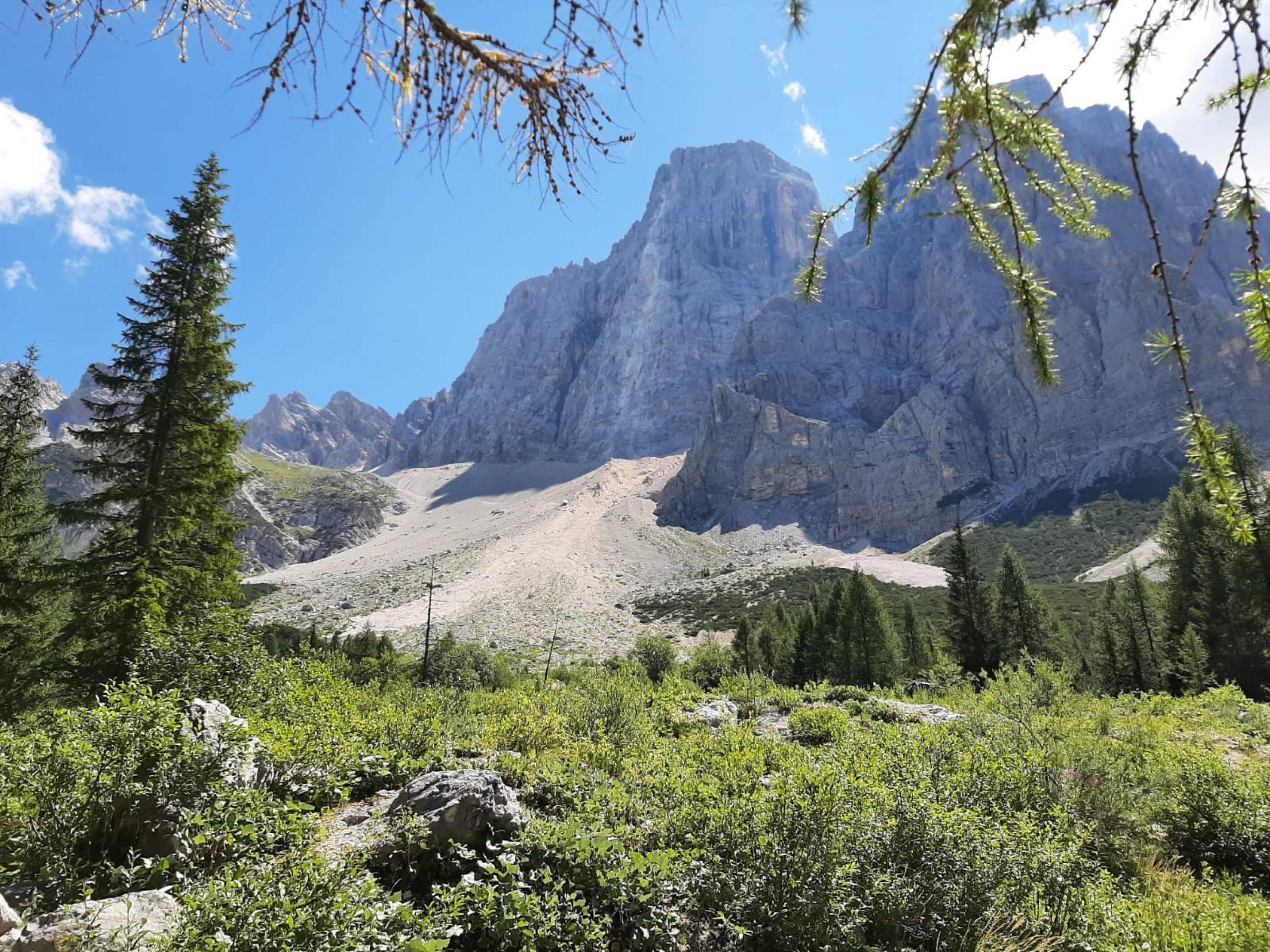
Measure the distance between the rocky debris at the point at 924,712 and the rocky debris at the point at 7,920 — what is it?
37.8 ft

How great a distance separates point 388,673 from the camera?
1390 cm

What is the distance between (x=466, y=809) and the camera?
4.70 m

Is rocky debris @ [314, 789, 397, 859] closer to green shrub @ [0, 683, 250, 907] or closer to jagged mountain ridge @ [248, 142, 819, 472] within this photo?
green shrub @ [0, 683, 250, 907]

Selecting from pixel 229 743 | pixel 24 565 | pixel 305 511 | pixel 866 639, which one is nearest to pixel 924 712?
pixel 229 743

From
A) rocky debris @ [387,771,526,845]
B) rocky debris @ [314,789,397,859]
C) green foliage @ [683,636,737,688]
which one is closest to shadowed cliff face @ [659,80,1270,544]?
green foliage @ [683,636,737,688]

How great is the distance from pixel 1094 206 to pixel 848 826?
165 inches

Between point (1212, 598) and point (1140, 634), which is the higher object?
point (1212, 598)

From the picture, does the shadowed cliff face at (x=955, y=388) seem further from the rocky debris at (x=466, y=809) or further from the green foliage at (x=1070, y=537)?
the rocky debris at (x=466, y=809)

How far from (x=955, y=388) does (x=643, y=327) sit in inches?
3138

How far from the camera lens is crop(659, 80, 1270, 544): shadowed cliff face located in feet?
334

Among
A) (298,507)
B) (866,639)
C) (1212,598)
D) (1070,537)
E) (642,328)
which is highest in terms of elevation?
(642,328)

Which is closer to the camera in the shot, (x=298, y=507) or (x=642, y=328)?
(x=298, y=507)

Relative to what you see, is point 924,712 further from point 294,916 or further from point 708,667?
point 708,667

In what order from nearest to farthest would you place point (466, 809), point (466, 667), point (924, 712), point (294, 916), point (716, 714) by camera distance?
point (294, 916), point (466, 809), point (716, 714), point (924, 712), point (466, 667)
